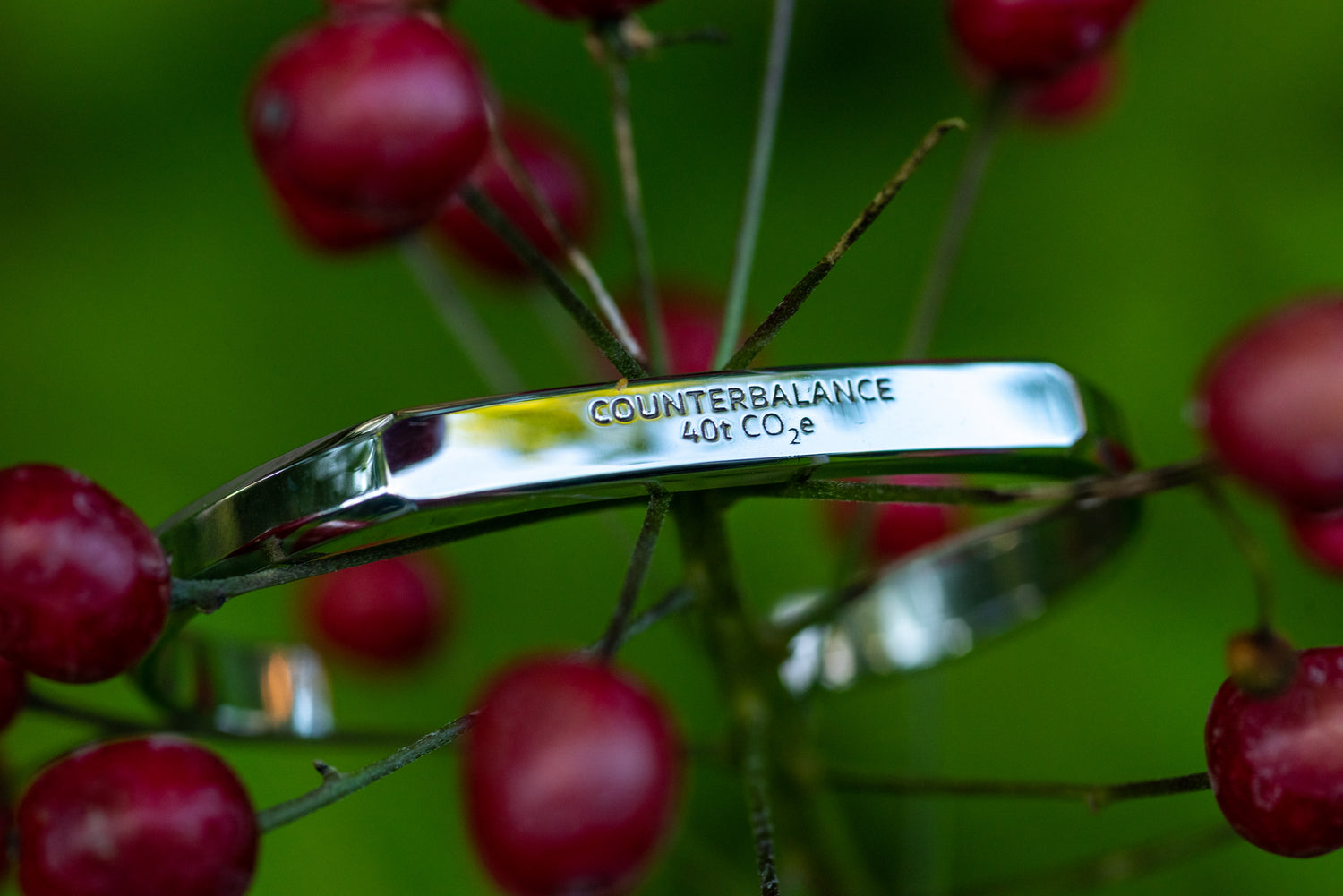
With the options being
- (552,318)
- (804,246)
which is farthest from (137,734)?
(804,246)

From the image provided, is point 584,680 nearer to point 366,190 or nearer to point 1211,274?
point 366,190

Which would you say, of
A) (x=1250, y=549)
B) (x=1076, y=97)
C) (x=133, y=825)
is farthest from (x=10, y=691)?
(x=1076, y=97)

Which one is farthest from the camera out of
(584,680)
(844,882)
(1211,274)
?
(1211,274)

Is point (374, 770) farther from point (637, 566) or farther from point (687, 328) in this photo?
point (687, 328)

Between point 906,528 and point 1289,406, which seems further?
point 906,528

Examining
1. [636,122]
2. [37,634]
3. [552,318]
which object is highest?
[636,122]

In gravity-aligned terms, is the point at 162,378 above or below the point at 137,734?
above

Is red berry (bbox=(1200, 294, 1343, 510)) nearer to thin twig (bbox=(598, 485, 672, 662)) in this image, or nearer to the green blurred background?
thin twig (bbox=(598, 485, 672, 662))
